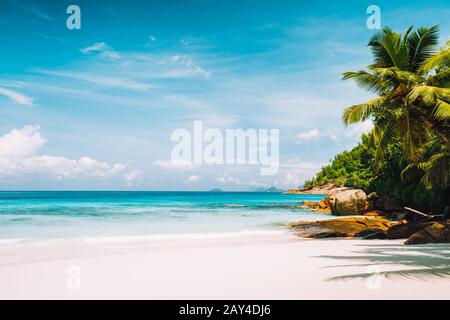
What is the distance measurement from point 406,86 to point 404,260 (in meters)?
4.56

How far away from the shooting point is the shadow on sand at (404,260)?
25.3 ft

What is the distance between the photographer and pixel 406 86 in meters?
9.77

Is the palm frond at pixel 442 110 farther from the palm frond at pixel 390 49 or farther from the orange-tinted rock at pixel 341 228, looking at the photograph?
the orange-tinted rock at pixel 341 228

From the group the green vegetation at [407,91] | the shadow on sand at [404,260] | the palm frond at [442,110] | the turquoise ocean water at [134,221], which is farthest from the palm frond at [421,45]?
the turquoise ocean water at [134,221]

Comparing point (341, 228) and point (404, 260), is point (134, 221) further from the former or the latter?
point (404, 260)

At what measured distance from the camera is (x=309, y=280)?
7.45 m

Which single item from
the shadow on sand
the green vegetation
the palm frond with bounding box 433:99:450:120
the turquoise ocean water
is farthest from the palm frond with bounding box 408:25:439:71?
the turquoise ocean water

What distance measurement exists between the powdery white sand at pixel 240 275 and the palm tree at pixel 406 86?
131 inches

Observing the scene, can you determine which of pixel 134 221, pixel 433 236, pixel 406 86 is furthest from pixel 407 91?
pixel 134 221

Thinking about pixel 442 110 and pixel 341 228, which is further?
pixel 341 228

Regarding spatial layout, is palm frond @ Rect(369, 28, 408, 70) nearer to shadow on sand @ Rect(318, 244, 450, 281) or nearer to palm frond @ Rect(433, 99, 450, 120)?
palm frond @ Rect(433, 99, 450, 120)

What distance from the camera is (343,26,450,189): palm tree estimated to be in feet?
30.7
